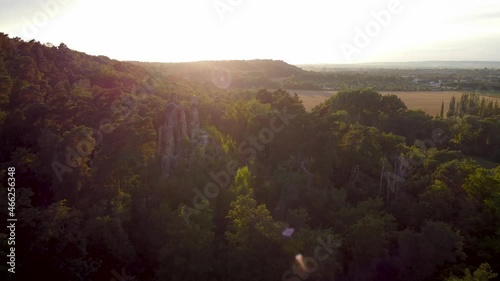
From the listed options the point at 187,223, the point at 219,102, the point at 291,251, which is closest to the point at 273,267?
the point at 291,251

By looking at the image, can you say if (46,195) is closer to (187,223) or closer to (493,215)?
(187,223)

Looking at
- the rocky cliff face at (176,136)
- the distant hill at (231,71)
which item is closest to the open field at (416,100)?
the distant hill at (231,71)

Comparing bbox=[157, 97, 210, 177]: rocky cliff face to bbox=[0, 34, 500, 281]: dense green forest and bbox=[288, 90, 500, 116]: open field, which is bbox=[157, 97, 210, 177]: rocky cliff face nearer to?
bbox=[0, 34, 500, 281]: dense green forest

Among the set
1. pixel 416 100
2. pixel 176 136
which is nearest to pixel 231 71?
pixel 416 100

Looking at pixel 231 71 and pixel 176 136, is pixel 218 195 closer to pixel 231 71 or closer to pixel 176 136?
pixel 176 136

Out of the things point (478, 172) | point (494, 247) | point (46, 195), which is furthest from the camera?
point (478, 172)

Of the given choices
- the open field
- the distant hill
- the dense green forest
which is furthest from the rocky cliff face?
the open field
